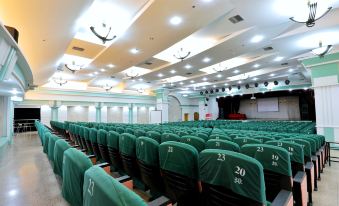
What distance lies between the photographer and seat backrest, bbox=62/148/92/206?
1196 millimetres

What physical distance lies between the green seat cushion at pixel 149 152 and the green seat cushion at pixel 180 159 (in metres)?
0.16

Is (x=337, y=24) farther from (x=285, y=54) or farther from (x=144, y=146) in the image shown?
(x=144, y=146)

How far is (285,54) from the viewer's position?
9547 millimetres

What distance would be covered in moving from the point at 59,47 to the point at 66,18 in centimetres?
244

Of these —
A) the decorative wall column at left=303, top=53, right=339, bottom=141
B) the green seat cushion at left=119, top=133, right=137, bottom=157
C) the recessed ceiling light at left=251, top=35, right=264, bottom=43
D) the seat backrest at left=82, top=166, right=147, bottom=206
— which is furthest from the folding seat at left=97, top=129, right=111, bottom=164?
the decorative wall column at left=303, top=53, right=339, bottom=141

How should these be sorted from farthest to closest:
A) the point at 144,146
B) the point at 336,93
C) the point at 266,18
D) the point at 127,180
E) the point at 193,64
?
the point at 193,64 → the point at 336,93 → the point at 266,18 → the point at 144,146 → the point at 127,180

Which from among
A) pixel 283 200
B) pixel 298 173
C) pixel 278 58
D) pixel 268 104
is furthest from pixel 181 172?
pixel 268 104

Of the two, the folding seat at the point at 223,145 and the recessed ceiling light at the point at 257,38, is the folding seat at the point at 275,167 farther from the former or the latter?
the recessed ceiling light at the point at 257,38

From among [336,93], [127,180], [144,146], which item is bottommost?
[127,180]

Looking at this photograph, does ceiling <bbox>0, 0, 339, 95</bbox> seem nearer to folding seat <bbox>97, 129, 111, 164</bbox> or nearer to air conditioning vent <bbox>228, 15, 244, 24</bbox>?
air conditioning vent <bbox>228, 15, 244, 24</bbox>

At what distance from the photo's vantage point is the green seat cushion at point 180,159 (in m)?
1.66

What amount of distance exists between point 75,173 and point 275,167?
6.09 ft

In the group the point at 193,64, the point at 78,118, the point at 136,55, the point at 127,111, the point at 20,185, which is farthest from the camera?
the point at 127,111

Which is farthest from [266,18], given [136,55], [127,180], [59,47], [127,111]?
[127,111]
